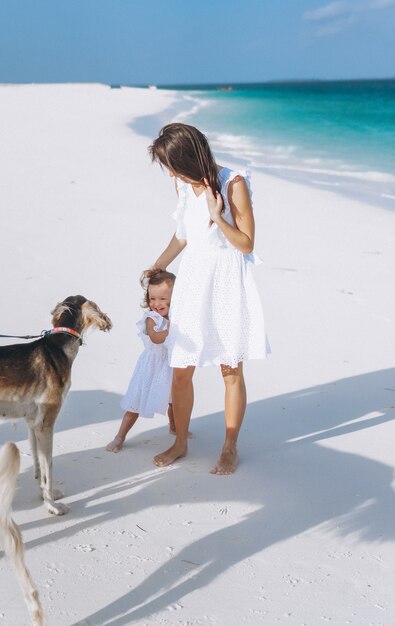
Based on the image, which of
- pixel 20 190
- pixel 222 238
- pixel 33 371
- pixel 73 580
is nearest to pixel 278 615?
pixel 73 580

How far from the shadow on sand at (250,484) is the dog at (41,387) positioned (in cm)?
29

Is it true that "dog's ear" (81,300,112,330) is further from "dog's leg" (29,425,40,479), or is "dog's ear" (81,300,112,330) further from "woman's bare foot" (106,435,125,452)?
"woman's bare foot" (106,435,125,452)

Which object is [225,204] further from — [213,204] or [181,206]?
[181,206]

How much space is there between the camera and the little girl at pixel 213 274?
151 inches

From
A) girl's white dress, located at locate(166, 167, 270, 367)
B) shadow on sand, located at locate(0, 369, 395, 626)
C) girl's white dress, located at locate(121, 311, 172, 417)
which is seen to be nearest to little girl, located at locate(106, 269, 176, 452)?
girl's white dress, located at locate(121, 311, 172, 417)

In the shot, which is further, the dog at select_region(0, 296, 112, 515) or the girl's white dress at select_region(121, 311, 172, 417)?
the girl's white dress at select_region(121, 311, 172, 417)

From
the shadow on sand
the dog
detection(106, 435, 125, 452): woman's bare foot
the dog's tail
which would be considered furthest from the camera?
detection(106, 435, 125, 452): woman's bare foot

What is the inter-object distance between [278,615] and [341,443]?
1.87 metres

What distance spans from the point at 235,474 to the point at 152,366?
908mm

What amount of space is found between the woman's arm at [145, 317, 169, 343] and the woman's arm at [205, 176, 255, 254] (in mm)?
847

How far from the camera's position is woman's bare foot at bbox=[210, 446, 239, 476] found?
162 inches

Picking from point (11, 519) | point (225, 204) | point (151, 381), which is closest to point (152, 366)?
point (151, 381)

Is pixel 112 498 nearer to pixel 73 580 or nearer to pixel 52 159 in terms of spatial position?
pixel 73 580

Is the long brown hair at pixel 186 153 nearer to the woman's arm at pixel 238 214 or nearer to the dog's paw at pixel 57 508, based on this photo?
the woman's arm at pixel 238 214
